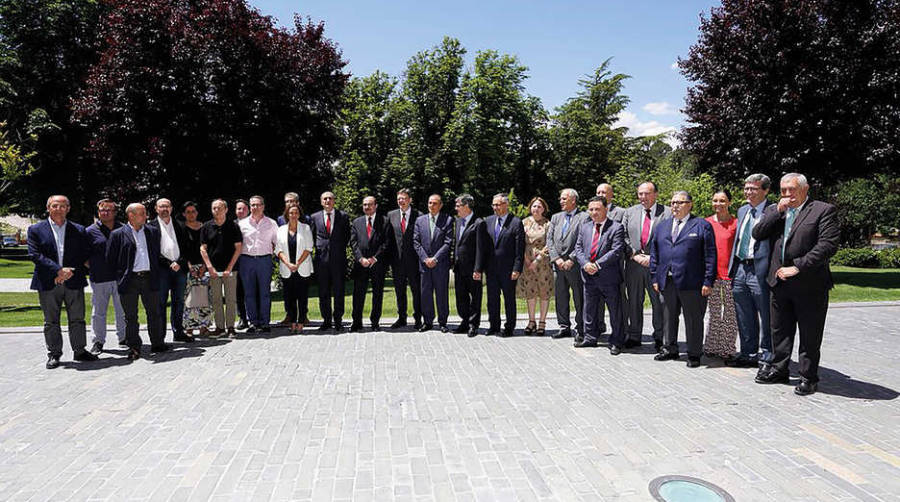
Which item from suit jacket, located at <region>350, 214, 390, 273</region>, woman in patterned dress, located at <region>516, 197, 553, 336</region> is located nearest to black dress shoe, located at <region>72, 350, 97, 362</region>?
suit jacket, located at <region>350, 214, 390, 273</region>

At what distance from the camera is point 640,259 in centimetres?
733

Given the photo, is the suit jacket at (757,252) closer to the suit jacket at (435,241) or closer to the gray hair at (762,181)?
the gray hair at (762,181)

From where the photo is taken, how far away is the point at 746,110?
57.1 ft

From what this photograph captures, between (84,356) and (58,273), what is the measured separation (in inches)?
46.5

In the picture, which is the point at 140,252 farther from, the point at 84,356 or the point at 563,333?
the point at 563,333

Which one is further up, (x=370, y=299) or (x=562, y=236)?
(x=562, y=236)

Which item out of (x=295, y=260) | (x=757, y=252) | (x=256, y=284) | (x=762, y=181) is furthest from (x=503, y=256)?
(x=256, y=284)

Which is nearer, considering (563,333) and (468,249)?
(563,333)

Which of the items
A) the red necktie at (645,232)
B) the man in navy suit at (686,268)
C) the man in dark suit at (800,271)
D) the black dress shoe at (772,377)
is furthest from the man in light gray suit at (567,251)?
the man in dark suit at (800,271)

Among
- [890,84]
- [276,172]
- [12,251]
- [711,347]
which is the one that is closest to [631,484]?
[711,347]

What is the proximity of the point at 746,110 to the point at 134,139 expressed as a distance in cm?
1841

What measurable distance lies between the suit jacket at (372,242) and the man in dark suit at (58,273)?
12.3 feet

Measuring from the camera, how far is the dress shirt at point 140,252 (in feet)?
23.9

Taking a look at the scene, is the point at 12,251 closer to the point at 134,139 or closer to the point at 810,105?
the point at 134,139
